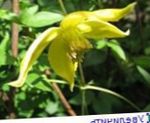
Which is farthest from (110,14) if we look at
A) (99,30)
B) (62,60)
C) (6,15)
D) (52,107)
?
(52,107)

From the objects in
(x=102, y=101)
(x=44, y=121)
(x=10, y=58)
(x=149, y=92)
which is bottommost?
(x=149, y=92)

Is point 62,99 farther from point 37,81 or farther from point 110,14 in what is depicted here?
point 110,14

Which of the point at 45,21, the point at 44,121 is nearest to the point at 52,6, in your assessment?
the point at 45,21

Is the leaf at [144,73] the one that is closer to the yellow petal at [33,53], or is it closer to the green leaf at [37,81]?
the green leaf at [37,81]

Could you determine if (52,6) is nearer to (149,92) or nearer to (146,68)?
(146,68)

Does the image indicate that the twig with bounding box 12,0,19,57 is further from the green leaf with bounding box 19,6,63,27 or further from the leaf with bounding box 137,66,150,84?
the leaf with bounding box 137,66,150,84

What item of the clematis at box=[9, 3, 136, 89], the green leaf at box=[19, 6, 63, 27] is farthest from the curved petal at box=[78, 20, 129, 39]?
the green leaf at box=[19, 6, 63, 27]
